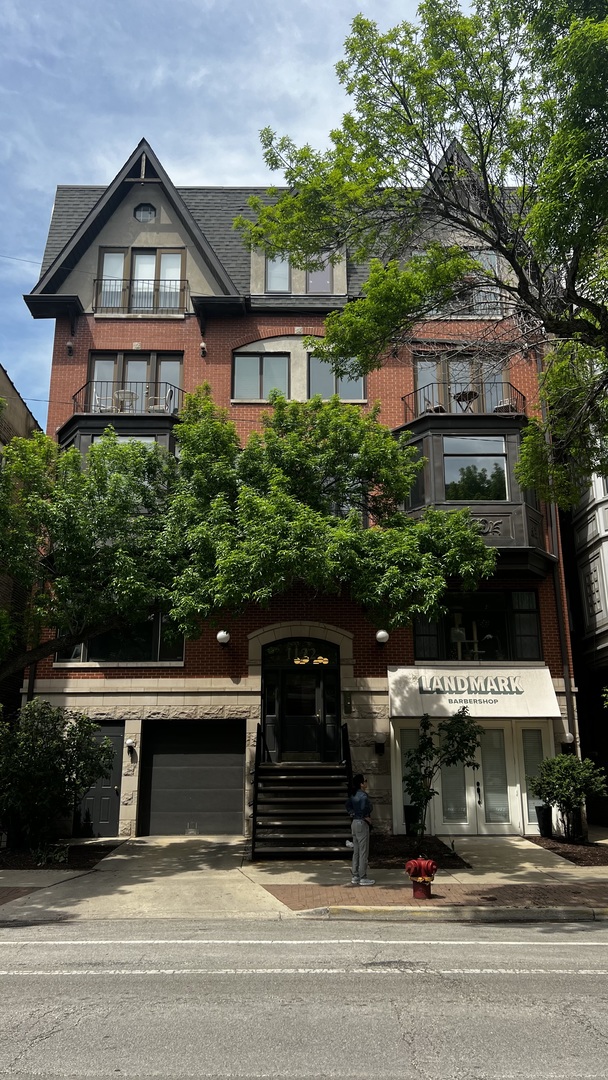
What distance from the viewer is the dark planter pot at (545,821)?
58.0 ft

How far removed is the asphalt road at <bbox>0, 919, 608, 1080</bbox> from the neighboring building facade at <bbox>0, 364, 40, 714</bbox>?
11309mm

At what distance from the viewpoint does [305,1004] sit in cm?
675

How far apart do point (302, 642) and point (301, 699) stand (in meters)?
1.32

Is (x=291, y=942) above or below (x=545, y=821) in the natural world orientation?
below

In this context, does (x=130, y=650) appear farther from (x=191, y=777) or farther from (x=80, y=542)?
(x=80, y=542)

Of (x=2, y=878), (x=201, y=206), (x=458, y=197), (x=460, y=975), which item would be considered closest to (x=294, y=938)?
(x=460, y=975)

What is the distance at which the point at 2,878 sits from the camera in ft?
44.7

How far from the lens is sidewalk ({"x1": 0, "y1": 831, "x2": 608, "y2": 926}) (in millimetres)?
11133

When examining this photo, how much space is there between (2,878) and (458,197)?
13.5 meters

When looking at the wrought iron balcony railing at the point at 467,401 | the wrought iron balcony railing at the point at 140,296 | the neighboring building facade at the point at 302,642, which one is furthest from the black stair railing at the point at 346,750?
the wrought iron balcony railing at the point at 140,296

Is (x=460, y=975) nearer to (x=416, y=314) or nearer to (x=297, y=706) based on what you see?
(x=416, y=314)

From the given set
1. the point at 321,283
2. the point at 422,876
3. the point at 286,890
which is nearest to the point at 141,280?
the point at 321,283

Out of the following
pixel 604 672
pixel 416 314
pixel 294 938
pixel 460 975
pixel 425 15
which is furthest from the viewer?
pixel 604 672

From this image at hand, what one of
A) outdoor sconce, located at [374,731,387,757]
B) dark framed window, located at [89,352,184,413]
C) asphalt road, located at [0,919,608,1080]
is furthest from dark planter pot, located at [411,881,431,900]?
dark framed window, located at [89,352,184,413]
